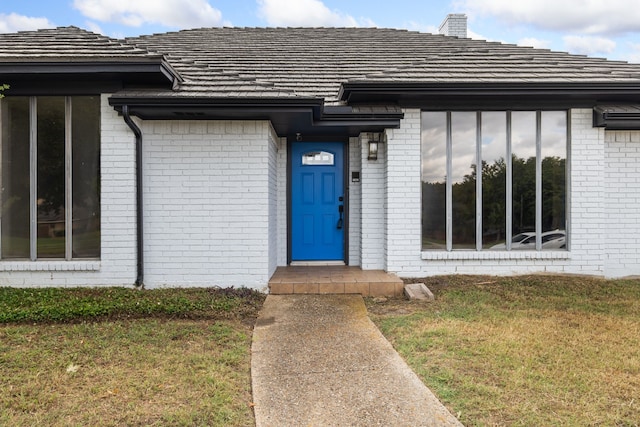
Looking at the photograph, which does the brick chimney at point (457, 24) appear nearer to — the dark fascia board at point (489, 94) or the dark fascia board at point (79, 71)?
the dark fascia board at point (489, 94)

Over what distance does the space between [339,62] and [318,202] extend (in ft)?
9.59

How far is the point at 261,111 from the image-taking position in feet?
18.5

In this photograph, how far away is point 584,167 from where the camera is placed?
6.54m

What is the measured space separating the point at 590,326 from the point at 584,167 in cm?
323

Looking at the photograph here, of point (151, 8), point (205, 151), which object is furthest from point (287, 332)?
point (151, 8)

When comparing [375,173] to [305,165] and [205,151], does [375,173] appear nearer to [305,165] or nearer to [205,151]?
[305,165]

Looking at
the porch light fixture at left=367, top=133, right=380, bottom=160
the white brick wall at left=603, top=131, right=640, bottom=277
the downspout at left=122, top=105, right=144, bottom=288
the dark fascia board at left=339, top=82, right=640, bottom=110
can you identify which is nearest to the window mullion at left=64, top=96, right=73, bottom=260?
the downspout at left=122, top=105, right=144, bottom=288

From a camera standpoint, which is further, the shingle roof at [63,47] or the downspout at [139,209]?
the downspout at [139,209]

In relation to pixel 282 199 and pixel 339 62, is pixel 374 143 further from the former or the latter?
pixel 339 62

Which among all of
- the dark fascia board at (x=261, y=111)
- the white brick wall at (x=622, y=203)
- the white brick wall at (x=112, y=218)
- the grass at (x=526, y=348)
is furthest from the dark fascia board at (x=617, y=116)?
the white brick wall at (x=112, y=218)

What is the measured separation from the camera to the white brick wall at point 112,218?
5809 millimetres

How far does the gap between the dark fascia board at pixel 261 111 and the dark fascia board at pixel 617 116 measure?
3.08 metres

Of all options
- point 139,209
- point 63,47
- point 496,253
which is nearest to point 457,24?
point 496,253

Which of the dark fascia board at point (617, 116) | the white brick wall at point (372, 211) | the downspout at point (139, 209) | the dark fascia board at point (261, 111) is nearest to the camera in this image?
the dark fascia board at point (261, 111)
